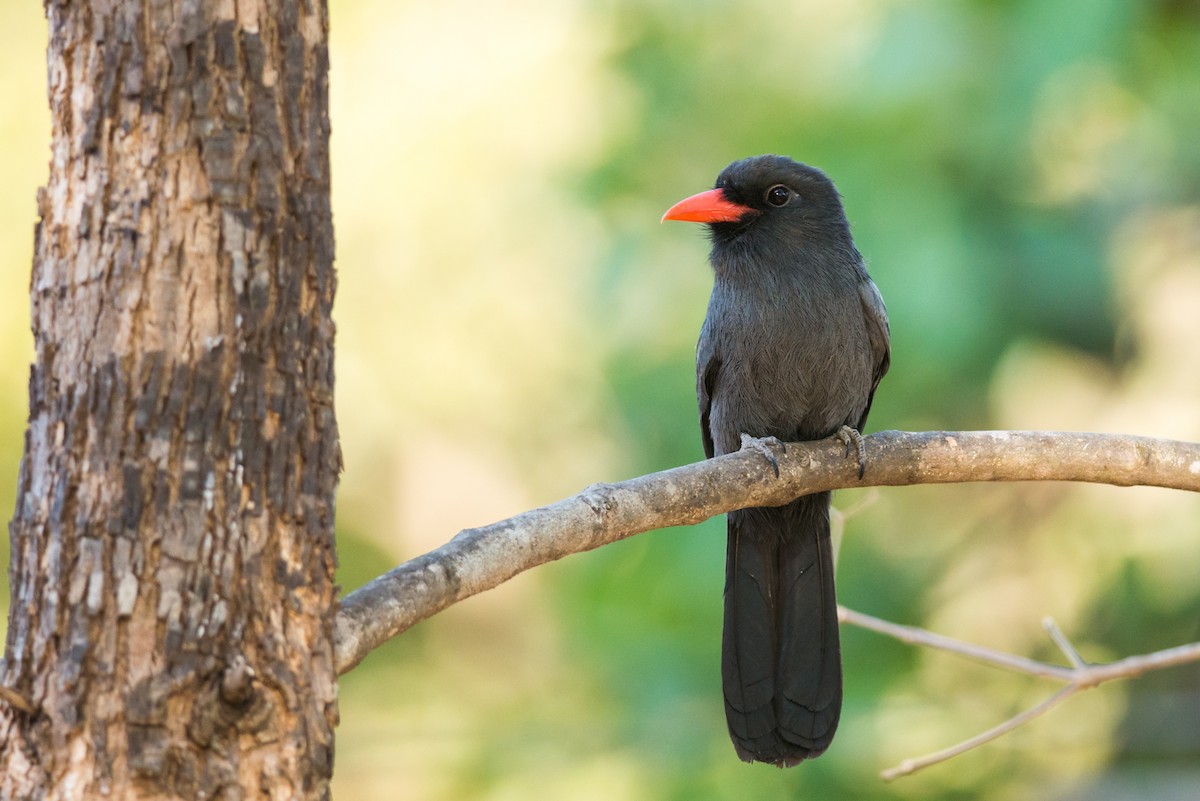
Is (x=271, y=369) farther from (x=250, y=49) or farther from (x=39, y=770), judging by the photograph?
(x=39, y=770)

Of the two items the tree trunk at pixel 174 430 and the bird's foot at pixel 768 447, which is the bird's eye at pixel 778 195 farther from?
the tree trunk at pixel 174 430

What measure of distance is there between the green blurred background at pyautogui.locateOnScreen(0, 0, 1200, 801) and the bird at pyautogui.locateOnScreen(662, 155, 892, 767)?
47.8 inches

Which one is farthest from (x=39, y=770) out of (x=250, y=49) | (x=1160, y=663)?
(x=1160, y=663)

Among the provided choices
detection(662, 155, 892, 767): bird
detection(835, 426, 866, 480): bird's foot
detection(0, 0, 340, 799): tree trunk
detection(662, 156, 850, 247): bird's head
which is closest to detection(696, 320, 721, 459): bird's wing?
detection(662, 155, 892, 767): bird

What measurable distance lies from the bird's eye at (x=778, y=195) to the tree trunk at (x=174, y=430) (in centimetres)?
280

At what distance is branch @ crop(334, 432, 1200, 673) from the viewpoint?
2.34 metres

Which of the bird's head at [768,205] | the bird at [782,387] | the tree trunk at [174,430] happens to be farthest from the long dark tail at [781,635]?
the tree trunk at [174,430]

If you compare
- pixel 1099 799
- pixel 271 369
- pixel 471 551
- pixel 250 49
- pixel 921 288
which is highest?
pixel 921 288

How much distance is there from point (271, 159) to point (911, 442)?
2164 millimetres

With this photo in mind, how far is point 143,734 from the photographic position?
6.30 feet

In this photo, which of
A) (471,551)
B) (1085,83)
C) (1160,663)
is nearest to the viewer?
(471,551)

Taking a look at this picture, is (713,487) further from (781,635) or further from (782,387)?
(781,635)

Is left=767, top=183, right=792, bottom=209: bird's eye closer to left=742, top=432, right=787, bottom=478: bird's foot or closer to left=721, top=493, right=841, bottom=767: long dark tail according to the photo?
left=742, top=432, right=787, bottom=478: bird's foot

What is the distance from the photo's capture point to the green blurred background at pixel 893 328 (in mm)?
6070
